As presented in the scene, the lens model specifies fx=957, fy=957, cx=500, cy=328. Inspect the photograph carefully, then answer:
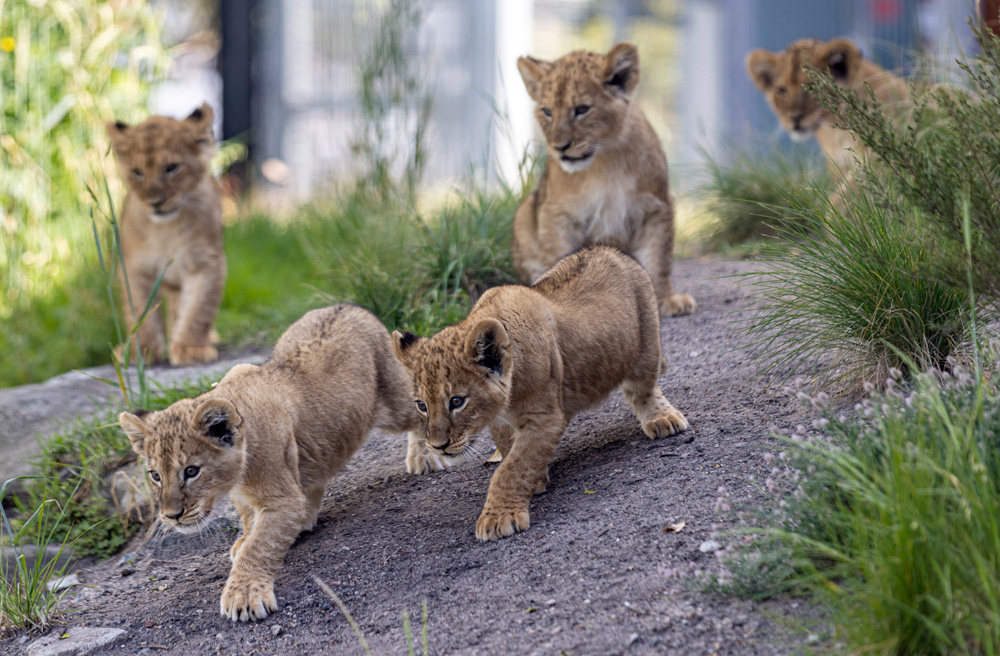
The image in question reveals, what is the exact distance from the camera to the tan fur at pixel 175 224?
6.74 m

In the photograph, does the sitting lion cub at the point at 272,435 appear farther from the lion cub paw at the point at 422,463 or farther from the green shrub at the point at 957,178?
the green shrub at the point at 957,178

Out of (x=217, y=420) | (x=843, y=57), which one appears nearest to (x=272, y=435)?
(x=217, y=420)

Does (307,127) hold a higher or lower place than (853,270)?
lower

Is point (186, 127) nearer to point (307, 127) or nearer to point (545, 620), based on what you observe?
point (545, 620)

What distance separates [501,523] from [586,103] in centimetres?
303

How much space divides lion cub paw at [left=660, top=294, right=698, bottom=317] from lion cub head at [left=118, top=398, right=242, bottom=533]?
10.1 ft

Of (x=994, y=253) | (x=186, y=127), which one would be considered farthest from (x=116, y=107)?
(x=994, y=253)

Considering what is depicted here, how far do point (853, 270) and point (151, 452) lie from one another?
2941 millimetres

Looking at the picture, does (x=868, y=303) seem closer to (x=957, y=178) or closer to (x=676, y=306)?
(x=957, y=178)

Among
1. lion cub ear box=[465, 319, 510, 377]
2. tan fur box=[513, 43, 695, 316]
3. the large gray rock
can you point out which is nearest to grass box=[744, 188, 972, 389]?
lion cub ear box=[465, 319, 510, 377]

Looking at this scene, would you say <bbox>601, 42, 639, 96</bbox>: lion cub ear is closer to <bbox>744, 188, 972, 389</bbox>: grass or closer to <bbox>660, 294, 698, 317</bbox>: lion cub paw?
<bbox>660, 294, 698, 317</bbox>: lion cub paw

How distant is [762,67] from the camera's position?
733cm

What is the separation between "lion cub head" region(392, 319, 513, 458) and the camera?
3.71 metres

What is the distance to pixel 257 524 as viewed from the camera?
3889 mm
